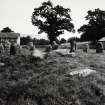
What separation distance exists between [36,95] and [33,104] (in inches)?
20.1

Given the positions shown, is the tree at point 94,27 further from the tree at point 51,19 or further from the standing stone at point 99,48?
the standing stone at point 99,48

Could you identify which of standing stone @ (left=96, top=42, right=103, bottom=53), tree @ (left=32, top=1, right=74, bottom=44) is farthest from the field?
tree @ (left=32, top=1, right=74, bottom=44)

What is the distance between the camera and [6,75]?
10.6 meters

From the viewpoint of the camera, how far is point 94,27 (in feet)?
210

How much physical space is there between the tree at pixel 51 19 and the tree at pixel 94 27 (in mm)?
12262

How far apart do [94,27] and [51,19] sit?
706 inches

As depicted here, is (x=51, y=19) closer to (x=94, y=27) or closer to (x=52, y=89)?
(x=94, y=27)

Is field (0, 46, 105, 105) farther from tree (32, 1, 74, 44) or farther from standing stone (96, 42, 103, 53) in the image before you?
tree (32, 1, 74, 44)

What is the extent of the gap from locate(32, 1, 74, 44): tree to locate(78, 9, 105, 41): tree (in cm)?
1226

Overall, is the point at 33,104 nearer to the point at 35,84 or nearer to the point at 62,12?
the point at 35,84

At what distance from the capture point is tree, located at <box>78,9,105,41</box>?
6419cm

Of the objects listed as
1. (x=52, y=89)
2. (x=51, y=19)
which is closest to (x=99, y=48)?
(x=52, y=89)

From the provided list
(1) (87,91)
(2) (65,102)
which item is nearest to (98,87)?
(1) (87,91)

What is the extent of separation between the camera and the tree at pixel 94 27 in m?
64.2
